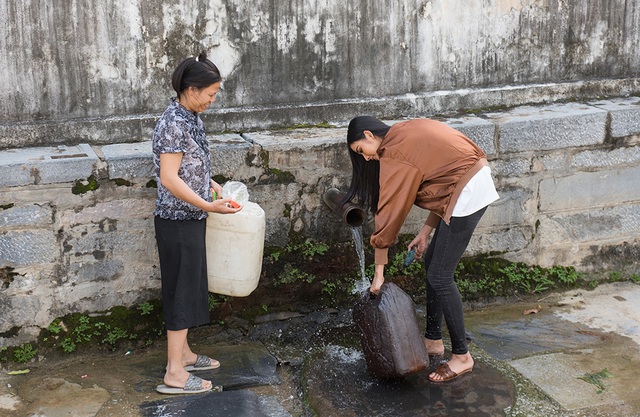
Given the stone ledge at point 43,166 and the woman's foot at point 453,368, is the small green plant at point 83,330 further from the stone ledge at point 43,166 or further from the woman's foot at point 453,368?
the woman's foot at point 453,368

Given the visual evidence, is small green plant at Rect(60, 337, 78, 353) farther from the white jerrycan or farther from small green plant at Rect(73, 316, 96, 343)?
the white jerrycan

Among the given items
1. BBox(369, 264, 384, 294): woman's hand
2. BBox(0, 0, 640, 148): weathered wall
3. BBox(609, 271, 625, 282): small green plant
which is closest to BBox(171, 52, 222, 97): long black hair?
BBox(0, 0, 640, 148): weathered wall

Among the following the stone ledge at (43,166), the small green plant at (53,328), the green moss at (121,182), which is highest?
the stone ledge at (43,166)

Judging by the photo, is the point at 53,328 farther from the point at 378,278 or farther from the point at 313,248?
the point at 378,278

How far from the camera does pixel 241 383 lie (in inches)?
187

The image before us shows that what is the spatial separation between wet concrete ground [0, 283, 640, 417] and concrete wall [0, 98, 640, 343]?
417 millimetres

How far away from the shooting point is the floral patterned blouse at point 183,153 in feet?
13.9

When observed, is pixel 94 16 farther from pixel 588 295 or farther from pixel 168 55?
pixel 588 295

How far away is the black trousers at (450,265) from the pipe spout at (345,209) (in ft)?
1.67

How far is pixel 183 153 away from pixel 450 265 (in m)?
1.56

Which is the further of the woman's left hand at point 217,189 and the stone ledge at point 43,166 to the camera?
the woman's left hand at point 217,189

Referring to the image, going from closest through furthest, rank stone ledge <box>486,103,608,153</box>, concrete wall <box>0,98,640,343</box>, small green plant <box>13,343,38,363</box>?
concrete wall <box>0,98,640,343</box> → small green plant <box>13,343,38,363</box> → stone ledge <box>486,103,608,153</box>

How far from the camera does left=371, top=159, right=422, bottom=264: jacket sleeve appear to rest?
4.40 metres

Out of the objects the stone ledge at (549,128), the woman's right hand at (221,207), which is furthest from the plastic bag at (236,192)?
the stone ledge at (549,128)
